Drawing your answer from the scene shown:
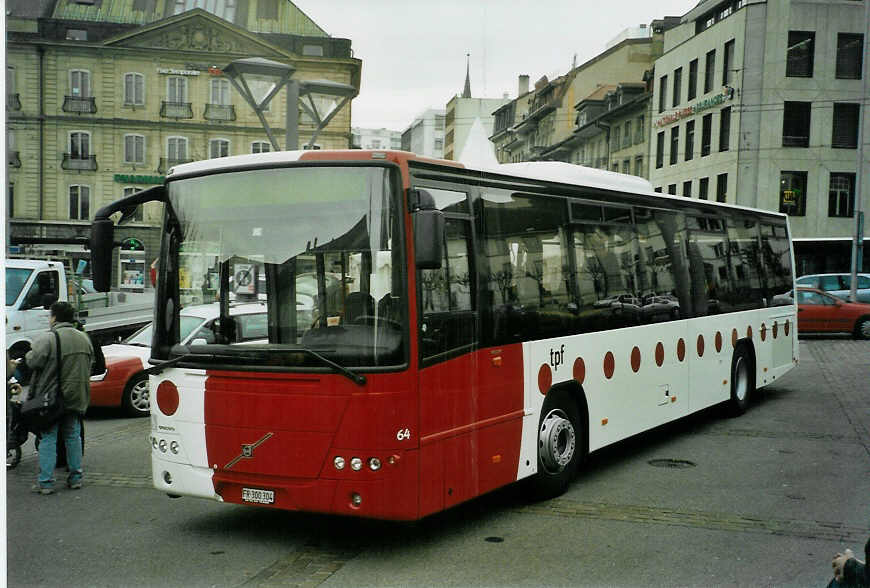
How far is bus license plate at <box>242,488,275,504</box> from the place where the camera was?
6.14 m

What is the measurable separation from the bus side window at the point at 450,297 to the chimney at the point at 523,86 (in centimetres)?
101

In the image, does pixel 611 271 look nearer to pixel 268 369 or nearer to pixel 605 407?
pixel 605 407

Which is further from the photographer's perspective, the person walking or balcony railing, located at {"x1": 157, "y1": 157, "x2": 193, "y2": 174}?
the person walking

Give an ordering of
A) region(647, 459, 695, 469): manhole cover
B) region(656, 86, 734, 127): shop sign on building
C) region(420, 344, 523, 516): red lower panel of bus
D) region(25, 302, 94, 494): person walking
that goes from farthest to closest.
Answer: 1. region(647, 459, 695, 469): manhole cover
2. region(25, 302, 94, 494): person walking
3. region(656, 86, 734, 127): shop sign on building
4. region(420, 344, 523, 516): red lower panel of bus

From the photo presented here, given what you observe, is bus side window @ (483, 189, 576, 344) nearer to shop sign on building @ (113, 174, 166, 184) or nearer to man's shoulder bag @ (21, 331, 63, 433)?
shop sign on building @ (113, 174, 166, 184)

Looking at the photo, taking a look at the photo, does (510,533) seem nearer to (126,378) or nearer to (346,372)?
(346,372)

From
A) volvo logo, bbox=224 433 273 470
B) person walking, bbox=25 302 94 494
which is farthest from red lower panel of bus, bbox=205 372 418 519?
person walking, bbox=25 302 94 494

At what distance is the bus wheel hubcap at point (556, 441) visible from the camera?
24.9ft

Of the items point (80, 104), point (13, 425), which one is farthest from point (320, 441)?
point (13, 425)

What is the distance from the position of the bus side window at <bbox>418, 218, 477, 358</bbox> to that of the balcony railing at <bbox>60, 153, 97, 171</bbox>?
7.03 ft

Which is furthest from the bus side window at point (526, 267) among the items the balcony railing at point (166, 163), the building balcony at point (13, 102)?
the building balcony at point (13, 102)

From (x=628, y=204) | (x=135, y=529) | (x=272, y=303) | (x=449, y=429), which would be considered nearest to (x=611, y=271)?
(x=628, y=204)

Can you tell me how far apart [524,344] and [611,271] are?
1.86 metres

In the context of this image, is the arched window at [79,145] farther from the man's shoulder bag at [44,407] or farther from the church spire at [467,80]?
the man's shoulder bag at [44,407]
